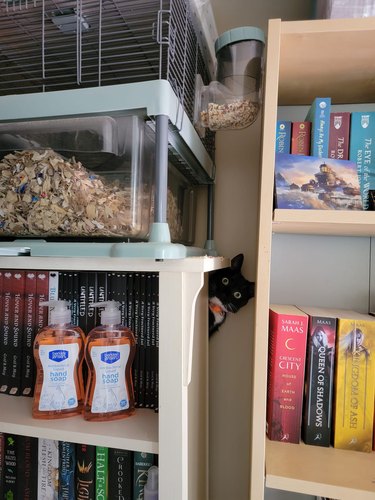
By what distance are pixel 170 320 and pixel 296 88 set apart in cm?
63

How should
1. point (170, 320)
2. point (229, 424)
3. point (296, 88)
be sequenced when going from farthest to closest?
point (229, 424)
point (296, 88)
point (170, 320)

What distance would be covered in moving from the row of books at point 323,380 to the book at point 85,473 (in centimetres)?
38

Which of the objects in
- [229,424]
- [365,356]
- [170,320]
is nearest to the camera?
[170,320]

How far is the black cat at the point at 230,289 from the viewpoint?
867 mm

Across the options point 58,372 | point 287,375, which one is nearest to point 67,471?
point 58,372

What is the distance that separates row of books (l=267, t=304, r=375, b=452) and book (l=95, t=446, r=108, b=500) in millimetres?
349

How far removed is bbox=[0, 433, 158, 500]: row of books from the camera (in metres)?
0.69

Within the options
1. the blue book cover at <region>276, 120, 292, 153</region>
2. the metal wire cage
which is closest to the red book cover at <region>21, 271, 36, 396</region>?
the metal wire cage

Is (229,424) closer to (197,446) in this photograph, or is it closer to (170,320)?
(197,446)

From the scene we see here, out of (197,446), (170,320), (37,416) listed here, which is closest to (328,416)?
(197,446)

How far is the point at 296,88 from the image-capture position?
0.81m

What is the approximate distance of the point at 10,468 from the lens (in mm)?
739

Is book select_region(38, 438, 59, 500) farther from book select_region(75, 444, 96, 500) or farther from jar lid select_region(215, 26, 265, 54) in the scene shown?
jar lid select_region(215, 26, 265, 54)

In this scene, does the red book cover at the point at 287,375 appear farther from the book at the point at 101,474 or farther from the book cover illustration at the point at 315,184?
the book at the point at 101,474
